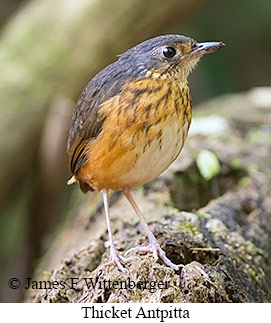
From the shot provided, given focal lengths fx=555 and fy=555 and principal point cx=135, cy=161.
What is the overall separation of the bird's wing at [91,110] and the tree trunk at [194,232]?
24.2 inches

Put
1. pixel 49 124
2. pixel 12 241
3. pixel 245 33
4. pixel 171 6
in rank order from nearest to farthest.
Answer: pixel 49 124, pixel 171 6, pixel 12 241, pixel 245 33

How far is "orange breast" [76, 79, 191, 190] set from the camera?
9.61 feet

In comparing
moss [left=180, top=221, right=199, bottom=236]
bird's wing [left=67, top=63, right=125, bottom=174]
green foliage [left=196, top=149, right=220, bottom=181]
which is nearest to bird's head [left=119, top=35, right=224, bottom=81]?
bird's wing [left=67, top=63, right=125, bottom=174]

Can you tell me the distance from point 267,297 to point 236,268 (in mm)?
290

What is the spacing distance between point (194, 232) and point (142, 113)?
82 cm

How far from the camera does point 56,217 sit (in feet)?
19.5

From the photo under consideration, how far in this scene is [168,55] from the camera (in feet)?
9.80

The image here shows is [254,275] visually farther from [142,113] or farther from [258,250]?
[142,113]

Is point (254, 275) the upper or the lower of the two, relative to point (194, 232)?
lower

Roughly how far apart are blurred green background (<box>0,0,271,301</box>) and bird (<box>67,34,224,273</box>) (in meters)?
2.48

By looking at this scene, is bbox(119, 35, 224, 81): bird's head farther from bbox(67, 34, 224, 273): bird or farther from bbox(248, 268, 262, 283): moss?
bbox(248, 268, 262, 283): moss

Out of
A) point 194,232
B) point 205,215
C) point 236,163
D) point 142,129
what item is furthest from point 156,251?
point 236,163
